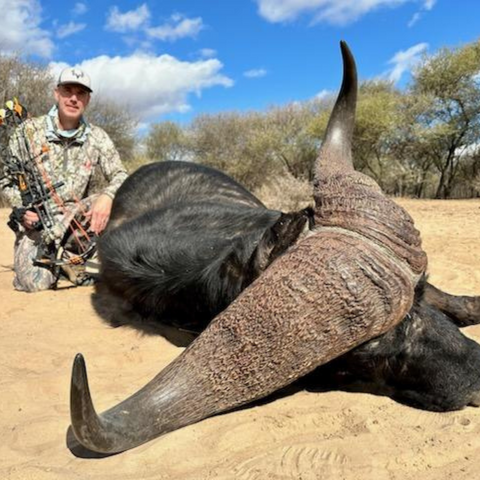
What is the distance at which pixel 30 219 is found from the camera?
545cm

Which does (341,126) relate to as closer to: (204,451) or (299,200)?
(204,451)

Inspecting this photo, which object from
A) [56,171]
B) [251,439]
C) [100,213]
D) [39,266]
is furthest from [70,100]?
[251,439]

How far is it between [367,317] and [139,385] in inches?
59.2

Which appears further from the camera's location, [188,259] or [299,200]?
[299,200]

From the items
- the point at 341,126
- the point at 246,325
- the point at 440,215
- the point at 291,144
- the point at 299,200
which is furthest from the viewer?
the point at 291,144

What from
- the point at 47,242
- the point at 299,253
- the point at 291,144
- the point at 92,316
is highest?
the point at 291,144

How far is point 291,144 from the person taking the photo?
104ft

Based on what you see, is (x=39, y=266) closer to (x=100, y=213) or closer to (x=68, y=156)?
(x=100, y=213)

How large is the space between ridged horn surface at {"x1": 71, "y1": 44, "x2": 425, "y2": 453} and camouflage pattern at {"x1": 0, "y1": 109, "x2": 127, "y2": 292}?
12.3 feet

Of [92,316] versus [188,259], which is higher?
[188,259]

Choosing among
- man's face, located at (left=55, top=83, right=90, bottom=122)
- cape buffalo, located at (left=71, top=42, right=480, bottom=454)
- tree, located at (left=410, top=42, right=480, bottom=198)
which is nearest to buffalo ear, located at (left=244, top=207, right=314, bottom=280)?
cape buffalo, located at (left=71, top=42, right=480, bottom=454)

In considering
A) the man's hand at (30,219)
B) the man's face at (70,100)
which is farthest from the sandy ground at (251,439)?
the man's face at (70,100)

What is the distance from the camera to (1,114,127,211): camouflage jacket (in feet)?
18.2

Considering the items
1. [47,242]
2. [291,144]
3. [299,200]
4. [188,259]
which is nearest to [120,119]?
[291,144]
